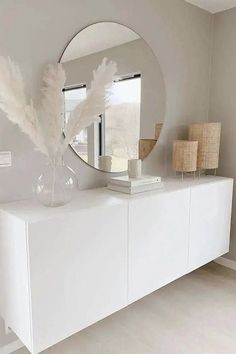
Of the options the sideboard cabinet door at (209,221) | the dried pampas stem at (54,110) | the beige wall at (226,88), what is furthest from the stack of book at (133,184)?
the beige wall at (226,88)

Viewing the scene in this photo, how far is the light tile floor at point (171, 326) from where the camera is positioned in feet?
5.94

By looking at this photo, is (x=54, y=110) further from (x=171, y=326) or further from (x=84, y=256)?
(x=171, y=326)

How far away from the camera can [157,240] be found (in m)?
1.92

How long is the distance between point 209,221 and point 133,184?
2.64 ft

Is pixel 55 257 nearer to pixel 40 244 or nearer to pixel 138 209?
pixel 40 244

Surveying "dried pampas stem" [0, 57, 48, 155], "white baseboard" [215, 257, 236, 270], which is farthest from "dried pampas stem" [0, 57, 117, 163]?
"white baseboard" [215, 257, 236, 270]

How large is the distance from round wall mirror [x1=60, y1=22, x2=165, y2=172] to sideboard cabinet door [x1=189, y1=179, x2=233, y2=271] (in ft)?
1.73

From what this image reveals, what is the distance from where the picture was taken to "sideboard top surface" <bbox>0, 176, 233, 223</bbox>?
1461mm

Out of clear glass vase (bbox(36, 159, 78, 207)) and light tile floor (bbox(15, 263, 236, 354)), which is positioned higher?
clear glass vase (bbox(36, 159, 78, 207))

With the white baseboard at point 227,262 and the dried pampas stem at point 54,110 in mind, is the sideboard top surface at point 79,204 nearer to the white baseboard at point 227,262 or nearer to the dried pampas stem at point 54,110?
the dried pampas stem at point 54,110

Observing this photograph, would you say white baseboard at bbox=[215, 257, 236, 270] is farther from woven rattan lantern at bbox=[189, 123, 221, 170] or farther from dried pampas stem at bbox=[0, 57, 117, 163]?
dried pampas stem at bbox=[0, 57, 117, 163]

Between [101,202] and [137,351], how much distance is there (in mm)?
908

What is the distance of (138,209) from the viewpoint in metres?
1.78

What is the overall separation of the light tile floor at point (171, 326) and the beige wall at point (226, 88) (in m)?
0.62
